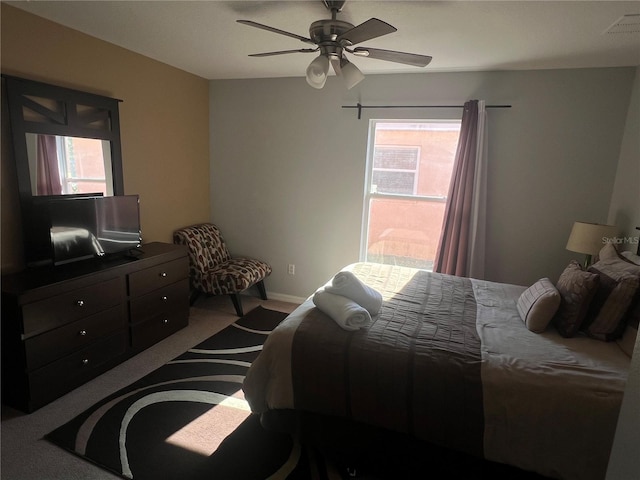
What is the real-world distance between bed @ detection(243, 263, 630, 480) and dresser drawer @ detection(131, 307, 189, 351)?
53.6 inches

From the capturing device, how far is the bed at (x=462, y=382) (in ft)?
4.93

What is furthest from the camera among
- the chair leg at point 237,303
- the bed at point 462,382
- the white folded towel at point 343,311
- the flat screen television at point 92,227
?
the chair leg at point 237,303

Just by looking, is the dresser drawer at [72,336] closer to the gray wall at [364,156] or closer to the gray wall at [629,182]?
the gray wall at [364,156]

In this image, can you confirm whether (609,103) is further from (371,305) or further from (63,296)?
(63,296)

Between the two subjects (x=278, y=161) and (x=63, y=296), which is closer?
(x=63, y=296)

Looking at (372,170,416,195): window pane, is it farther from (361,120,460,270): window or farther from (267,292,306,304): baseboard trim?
(267,292,306,304): baseboard trim

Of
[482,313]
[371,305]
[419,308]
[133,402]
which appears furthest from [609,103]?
[133,402]

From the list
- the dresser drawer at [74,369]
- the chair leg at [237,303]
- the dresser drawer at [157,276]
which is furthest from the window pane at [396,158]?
the dresser drawer at [74,369]

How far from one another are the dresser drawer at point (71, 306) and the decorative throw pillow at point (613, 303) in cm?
306

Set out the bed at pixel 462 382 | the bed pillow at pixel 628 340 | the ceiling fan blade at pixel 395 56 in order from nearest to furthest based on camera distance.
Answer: the bed at pixel 462 382 < the bed pillow at pixel 628 340 < the ceiling fan blade at pixel 395 56

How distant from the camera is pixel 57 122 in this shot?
255 cm

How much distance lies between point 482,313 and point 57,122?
3.21 metres

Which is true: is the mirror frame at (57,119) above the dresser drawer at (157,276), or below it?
above

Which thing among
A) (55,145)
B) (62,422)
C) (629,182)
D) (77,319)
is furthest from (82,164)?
(629,182)
